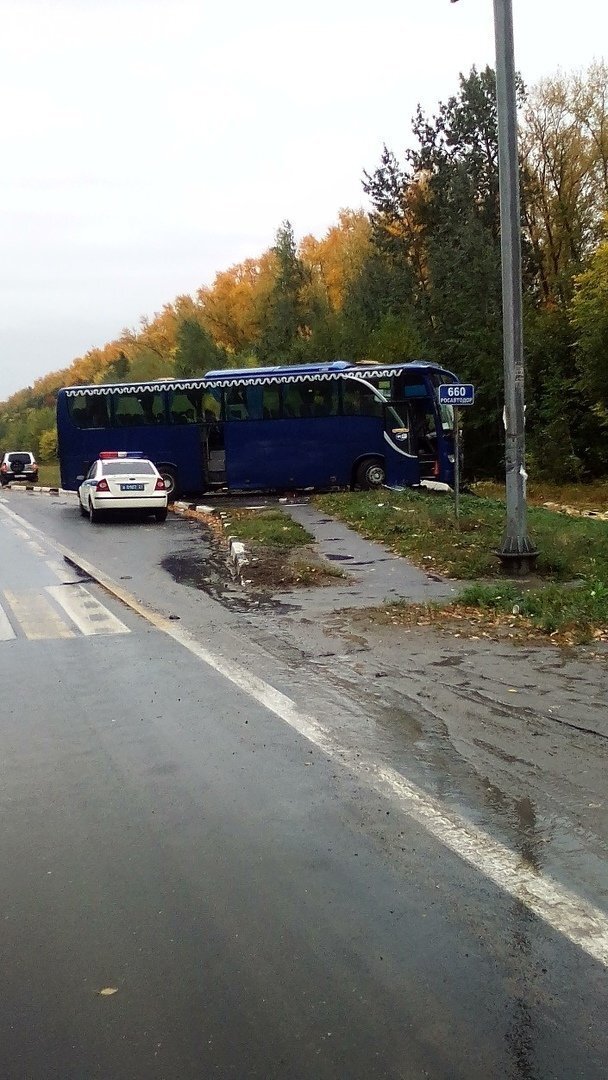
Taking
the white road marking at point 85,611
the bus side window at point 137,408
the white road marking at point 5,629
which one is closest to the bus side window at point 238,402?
the bus side window at point 137,408

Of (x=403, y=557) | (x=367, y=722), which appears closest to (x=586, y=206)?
(x=403, y=557)

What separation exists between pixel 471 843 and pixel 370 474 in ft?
77.5

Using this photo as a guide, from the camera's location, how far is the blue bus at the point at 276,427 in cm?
2752

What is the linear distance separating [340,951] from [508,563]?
31.0 ft

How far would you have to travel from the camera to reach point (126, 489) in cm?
2266

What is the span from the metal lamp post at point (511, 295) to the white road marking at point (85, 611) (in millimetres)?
5105

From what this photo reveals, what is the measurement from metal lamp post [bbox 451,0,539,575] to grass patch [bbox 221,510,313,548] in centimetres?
499

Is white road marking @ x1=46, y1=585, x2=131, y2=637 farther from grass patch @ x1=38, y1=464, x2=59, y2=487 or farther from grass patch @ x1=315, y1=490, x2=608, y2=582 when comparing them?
grass patch @ x1=38, y1=464, x2=59, y2=487

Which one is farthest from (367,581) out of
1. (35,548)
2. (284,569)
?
(35,548)

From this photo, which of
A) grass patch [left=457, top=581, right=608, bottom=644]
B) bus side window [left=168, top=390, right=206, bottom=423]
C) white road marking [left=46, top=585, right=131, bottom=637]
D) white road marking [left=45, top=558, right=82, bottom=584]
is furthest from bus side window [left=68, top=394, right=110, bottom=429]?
grass patch [left=457, top=581, right=608, bottom=644]

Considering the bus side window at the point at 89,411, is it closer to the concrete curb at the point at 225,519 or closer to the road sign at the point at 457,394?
the concrete curb at the point at 225,519

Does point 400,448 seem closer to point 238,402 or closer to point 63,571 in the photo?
point 238,402

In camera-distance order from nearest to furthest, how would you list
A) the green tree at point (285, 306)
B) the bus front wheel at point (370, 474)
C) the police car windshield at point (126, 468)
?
the police car windshield at point (126, 468) < the bus front wheel at point (370, 474) < the green tree at point (285, 306)

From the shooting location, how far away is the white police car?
74.0 feet
